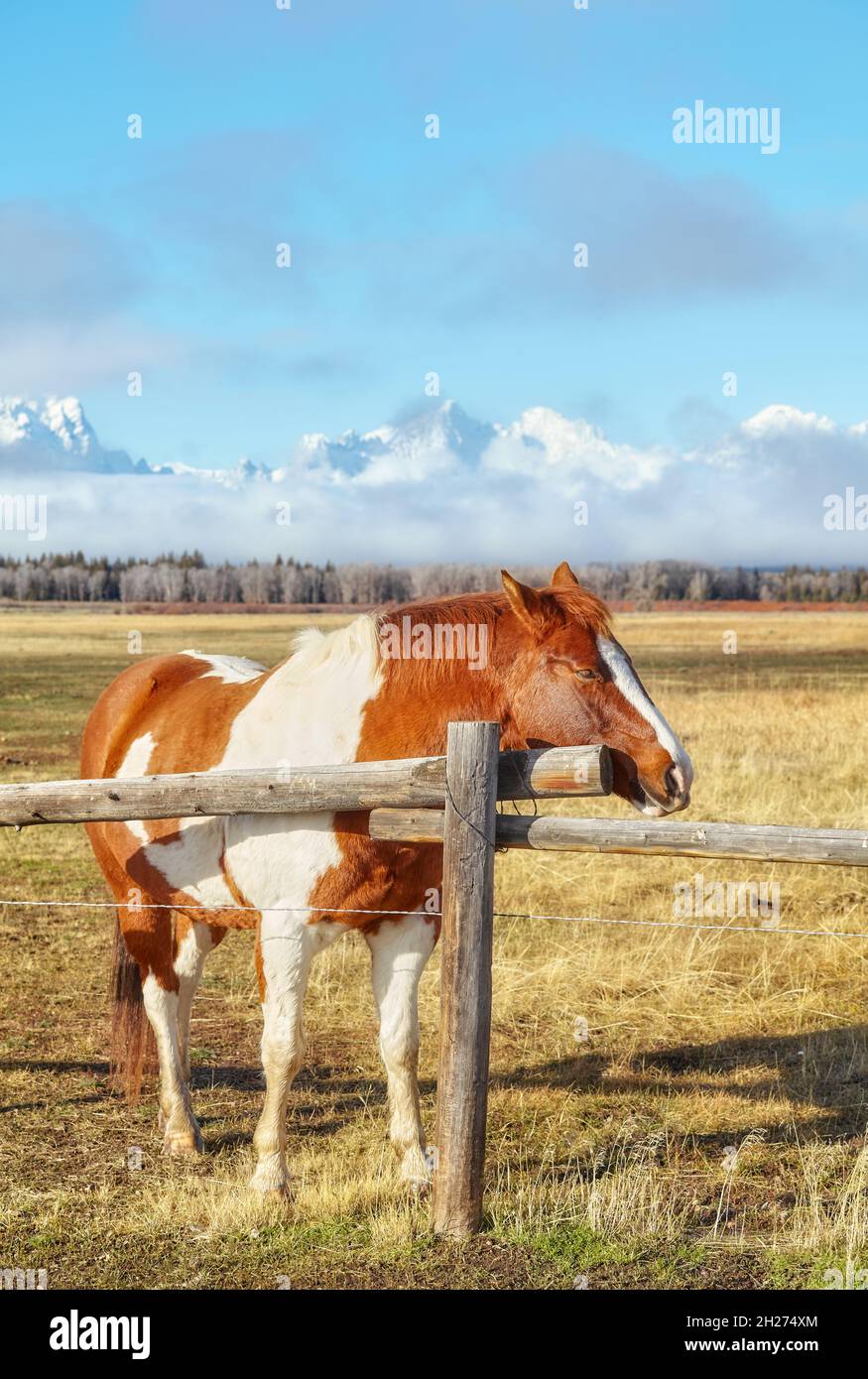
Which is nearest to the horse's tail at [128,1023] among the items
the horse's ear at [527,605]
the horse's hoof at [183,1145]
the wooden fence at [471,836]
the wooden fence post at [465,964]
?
the horse's hoof at [183,1145]

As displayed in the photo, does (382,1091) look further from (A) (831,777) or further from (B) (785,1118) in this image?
(A) (831,777)

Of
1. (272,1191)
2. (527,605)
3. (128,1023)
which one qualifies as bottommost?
(272,1191)

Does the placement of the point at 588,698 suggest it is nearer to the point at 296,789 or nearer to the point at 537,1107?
the point at 296,789

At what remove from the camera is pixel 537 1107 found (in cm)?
587

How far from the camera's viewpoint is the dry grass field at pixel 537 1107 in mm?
4145

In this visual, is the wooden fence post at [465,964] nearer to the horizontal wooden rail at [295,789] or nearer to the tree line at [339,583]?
the horizontal wooden rail at [295,789]

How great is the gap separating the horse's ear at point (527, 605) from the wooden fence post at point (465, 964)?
61cm

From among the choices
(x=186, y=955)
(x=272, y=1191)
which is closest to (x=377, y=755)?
(x=186, y=955)

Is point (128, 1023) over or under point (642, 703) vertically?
under

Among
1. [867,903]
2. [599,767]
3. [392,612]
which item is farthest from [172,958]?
[867,903]

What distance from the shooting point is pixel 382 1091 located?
20.2ft

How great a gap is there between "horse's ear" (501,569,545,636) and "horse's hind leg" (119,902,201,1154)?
91.8 inches

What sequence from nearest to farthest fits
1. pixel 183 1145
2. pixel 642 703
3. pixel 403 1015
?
1. pixel 642 703
2. pixel 403 1015
3. pixel 183 1145

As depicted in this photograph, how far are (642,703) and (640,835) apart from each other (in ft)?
1.70
